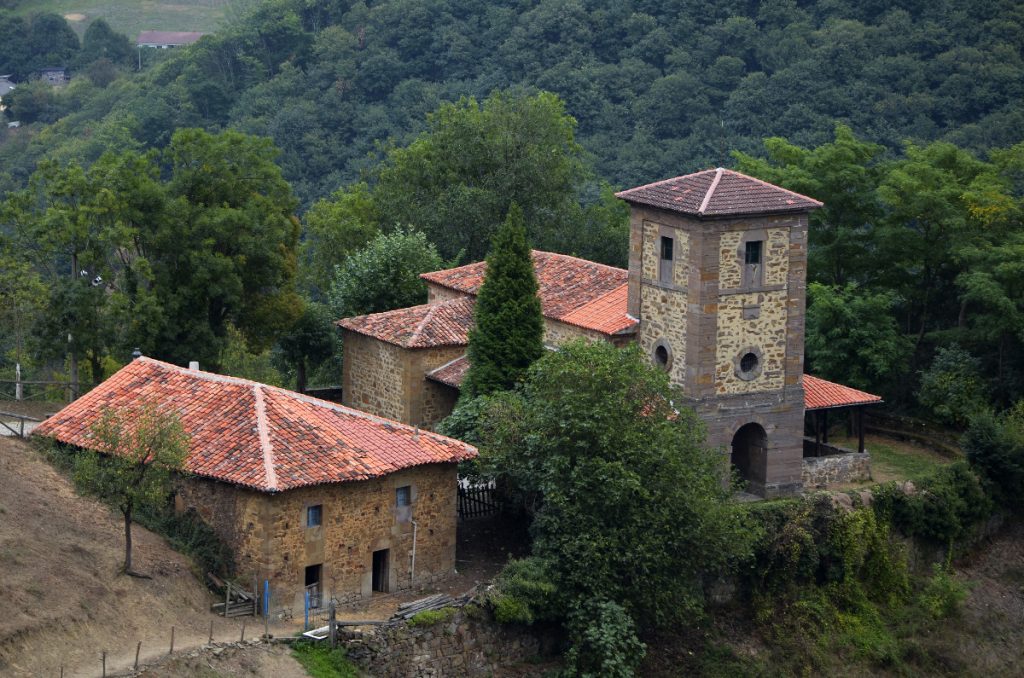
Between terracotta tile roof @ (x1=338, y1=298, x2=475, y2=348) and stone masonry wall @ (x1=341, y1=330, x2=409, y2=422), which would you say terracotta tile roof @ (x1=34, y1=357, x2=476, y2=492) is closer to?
terracotta tile roof @ (x1=338, y1=298, x2=475, y2=348)

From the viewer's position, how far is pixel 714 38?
260 feet

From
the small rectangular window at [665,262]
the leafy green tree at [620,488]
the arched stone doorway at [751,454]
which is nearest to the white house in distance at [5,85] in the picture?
the small rectangular window at [665,262]

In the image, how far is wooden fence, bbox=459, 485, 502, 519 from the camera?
44.5 meters

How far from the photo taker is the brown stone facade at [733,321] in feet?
141

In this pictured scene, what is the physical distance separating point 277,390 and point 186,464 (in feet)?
10.8

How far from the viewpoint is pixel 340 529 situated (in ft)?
125

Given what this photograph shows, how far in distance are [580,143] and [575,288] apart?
30.9m

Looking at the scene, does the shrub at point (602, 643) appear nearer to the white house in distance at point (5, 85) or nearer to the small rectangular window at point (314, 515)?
the small rectangular window at point (314, 515)

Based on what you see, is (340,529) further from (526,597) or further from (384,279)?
(384,279)

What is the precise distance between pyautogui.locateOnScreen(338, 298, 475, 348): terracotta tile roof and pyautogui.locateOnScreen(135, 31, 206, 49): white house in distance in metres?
77.2

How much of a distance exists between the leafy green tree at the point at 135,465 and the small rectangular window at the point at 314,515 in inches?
115

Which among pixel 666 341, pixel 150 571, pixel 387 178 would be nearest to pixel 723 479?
pixel 666 341

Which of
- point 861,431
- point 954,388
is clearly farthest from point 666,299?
point 954,388

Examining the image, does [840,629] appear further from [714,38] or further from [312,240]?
[714,38]
